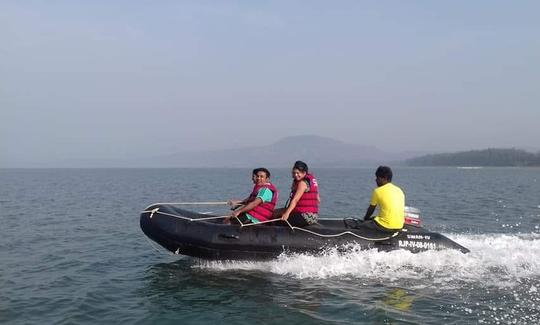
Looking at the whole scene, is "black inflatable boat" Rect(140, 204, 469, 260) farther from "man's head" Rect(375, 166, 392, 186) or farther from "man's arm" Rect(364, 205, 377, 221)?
"man's head" Rect(375, 166, 392, 186)

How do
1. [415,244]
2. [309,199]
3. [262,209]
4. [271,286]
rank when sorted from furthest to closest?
[262,209], [309,199], [415,244], [271,286]

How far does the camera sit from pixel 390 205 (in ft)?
34.7

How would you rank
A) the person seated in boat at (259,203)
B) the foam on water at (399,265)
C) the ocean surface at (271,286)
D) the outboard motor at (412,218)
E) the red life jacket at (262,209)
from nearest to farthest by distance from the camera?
the ocean surface at (271,286) < the foam on water at (399,265) < the person seated in boat at (259,203) < the red life jacket at (262,209) < the outboard motor at (412,218)

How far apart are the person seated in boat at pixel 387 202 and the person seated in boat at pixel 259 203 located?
2180 mm

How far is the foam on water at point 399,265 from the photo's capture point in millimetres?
9914

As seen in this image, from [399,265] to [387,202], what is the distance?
1.31 metres

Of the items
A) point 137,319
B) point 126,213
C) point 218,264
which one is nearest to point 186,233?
point 218,264

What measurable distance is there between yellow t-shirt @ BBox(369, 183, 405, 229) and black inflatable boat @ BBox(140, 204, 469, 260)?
9.6 inches

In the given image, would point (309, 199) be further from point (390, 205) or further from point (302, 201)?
point (390, 205)

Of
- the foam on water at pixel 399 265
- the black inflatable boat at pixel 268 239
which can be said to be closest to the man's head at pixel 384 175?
the black inflatable boat at pixel 268 239

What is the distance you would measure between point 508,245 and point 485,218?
29.3 ft

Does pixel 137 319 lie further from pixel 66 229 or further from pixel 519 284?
pixel 66 229

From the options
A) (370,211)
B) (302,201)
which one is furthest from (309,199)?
(370,211)

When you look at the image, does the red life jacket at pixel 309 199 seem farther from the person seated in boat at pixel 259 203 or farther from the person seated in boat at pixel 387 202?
the person seated in boat at pixel 387 202
